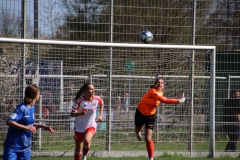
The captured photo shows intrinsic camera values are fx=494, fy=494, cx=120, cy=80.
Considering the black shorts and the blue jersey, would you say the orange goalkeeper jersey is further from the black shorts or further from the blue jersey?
the blue jersey

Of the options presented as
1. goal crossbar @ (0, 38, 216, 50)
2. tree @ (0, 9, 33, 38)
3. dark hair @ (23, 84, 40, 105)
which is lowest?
dark hair @ (23, 84, 40, 105)

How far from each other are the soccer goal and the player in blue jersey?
13.8ft

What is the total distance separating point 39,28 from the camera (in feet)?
39.1

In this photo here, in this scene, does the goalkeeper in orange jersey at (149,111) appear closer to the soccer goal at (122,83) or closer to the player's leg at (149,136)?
the player's leg at (149,136)

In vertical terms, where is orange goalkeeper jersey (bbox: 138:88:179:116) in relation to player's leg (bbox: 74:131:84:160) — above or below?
above

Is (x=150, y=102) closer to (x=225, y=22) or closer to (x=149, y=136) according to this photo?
(x=149, y=136)

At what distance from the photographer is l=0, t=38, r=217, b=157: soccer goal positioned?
11.6 m

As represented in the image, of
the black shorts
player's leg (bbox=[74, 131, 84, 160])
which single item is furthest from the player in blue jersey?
the black shorts

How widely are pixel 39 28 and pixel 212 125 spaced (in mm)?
4765

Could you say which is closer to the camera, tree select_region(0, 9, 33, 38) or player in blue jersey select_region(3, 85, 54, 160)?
player in blue jersey select_region(3, 85, 54, 160)

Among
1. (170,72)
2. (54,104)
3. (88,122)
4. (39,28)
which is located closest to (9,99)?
(54,104)

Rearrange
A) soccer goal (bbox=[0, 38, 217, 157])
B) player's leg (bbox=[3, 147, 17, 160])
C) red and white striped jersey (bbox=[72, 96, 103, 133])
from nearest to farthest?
player's leg (bbox=[3, 147, 17, 160]) < red and white striped jersey (bbox=[72, 96, 103, 133]) < soccer goal (bbox=[0, 38, 217, 157])

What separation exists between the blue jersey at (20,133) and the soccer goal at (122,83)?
169 inches

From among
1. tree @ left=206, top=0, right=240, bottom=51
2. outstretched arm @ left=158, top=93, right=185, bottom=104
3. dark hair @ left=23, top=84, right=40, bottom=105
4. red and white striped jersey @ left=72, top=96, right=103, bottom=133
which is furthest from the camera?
tree @ left=206, top=0, right=240, bottom=51
